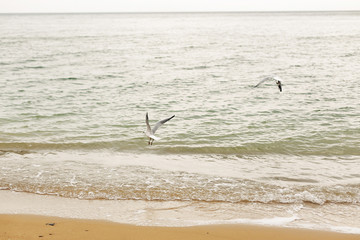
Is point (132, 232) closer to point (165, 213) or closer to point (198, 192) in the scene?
point (165, 213)

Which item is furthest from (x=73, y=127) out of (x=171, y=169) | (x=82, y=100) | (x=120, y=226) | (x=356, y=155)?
(x=356, y=155)

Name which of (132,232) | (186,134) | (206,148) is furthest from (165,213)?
(186,134)

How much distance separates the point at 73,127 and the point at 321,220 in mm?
9271

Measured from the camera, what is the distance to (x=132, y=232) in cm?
638

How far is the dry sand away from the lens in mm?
6219

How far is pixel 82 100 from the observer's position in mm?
17844

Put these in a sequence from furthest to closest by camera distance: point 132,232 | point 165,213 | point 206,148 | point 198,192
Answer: point 206,148 → point 198,192 → point 165,213 → point 132,232

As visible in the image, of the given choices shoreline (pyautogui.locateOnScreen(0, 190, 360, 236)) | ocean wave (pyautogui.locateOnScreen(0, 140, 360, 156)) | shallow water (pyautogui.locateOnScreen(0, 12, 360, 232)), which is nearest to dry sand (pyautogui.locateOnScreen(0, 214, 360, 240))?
shoreline (pyautogui.locateOnScreen(0, 190, 360, 236))

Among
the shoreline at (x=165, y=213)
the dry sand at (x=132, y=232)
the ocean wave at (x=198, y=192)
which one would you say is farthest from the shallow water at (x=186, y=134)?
the dry sand at (x=132, y=232)

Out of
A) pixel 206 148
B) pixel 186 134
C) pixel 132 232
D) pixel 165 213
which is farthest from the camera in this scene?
pixel 186 134

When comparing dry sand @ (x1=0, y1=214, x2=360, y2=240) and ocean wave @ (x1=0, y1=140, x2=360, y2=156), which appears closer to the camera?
dry sand @ (x1=0, y1=214, x2=360, y2=240)

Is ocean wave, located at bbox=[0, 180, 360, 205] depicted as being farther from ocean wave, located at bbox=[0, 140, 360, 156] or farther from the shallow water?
ocean wave, located at bbox=[0, 140, 360, 156]

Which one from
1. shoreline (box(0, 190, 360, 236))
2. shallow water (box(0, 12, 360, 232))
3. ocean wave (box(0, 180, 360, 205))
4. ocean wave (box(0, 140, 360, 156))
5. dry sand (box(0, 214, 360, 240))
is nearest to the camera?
dry sand (box(0, 214, 360, 240))

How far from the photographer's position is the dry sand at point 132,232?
245 inches
